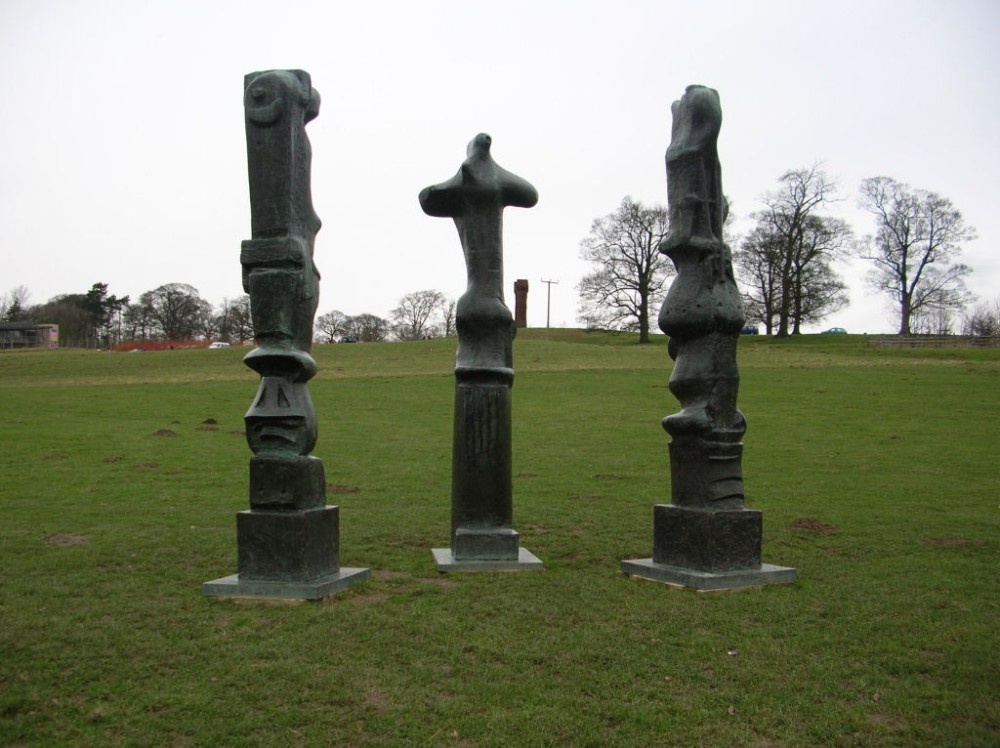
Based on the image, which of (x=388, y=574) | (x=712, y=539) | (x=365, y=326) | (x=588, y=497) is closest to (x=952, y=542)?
(x=712, y=539)

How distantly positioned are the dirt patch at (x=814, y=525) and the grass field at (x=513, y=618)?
0.04 metres

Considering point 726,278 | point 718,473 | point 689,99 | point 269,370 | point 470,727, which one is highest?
point 689,99

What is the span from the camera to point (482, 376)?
7.95m

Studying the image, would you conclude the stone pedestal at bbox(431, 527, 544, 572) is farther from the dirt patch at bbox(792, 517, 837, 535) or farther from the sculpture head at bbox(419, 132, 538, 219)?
the dirt patch at bbox(792, 517, 837, 535)

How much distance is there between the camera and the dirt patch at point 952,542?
8.30 m

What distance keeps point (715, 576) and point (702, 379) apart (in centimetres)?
162

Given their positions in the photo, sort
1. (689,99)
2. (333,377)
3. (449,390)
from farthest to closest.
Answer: (333,377)
(449,390)
(689,99)

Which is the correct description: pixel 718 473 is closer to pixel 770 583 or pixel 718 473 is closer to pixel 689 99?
pixel 770 583

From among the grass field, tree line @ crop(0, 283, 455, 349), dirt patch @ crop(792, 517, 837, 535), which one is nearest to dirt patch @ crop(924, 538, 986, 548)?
the grass field

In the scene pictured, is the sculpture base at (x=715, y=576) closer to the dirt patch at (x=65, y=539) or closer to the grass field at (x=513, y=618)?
the grass field at (x=513, y=618)

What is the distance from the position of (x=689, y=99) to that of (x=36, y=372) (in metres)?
41.2

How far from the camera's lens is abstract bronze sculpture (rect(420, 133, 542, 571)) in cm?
789

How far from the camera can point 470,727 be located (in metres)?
4.29

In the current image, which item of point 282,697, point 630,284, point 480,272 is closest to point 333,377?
point 630,284
